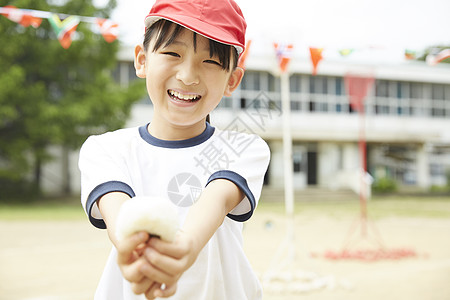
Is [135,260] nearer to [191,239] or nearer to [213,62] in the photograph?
[191,239]

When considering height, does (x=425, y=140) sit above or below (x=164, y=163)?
below

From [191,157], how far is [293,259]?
4.36 meters

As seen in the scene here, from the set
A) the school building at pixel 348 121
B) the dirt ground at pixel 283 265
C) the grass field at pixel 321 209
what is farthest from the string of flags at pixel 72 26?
the school building at pixel 348 121

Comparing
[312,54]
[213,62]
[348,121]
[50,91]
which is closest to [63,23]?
[312,54]

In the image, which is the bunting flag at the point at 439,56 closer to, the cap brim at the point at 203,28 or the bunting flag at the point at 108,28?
the bunting flag at the point at 108,28

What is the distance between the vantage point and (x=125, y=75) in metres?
21.1

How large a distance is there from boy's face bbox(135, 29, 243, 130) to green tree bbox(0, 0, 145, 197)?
1506 centimetres

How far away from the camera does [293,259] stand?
5.46 metres

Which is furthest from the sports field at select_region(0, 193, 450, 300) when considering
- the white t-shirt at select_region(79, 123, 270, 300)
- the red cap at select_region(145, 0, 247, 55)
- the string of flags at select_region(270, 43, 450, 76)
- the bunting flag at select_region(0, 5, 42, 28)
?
the red cap at select_region(145, 0, 247, 55)

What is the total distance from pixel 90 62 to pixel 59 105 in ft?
7.38

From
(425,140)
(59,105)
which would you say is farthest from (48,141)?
(425,140)

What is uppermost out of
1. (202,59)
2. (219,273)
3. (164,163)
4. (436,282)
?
(202,59)

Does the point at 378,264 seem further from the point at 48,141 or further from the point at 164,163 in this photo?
the point at 48,141

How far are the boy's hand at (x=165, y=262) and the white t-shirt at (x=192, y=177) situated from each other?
36 cm
